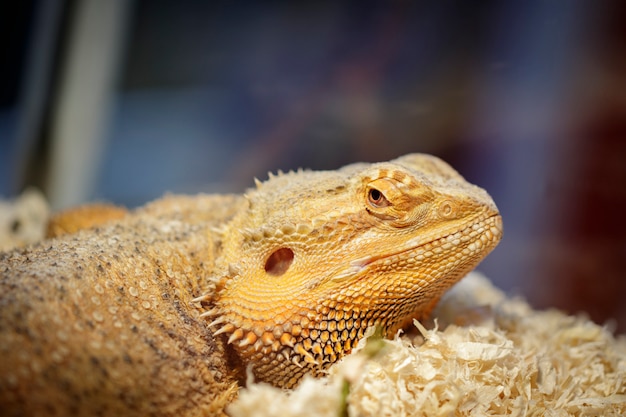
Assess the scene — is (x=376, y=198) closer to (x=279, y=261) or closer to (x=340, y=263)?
(x=340, y=263)

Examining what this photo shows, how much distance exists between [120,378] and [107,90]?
4.71m

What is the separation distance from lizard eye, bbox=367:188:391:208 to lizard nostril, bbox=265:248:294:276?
0.35 m

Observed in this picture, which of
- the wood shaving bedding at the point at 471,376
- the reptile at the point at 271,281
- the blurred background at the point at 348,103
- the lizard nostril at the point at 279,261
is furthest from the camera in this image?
the blurred background at the point at 348,103

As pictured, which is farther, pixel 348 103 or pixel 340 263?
pixel 348 103

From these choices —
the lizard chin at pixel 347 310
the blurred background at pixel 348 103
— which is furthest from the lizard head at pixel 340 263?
the blurred background at pixel 348 103

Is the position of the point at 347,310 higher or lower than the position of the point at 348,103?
lower

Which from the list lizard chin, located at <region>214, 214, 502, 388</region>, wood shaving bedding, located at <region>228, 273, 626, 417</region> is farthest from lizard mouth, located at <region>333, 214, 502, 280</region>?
wood shaving bedding, located at <region>228, 273, 626, 417</region>

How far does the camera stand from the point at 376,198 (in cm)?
176

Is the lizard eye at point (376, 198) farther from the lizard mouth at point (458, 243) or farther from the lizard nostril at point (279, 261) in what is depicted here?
the lizard nostril at point (279, 261)

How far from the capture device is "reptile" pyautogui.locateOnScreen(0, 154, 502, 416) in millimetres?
1563

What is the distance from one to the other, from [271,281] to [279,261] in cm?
9

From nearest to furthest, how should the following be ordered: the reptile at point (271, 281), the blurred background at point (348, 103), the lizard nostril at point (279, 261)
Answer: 1. the reptile at point (271, 281)
2. the lizard nostril at point (279, 261)
3. the blurred background at point (348, 103)

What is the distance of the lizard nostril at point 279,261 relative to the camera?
5.86 feet

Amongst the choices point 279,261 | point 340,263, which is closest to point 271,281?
A: point 279,261
